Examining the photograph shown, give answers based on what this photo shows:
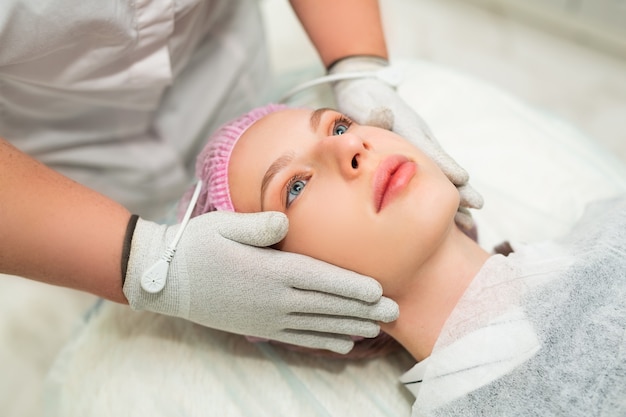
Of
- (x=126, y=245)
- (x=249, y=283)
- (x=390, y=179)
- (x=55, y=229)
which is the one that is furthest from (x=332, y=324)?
(x=55, y=229)

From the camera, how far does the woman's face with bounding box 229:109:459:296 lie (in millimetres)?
999

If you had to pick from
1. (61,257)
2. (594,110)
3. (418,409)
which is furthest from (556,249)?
(594,110)

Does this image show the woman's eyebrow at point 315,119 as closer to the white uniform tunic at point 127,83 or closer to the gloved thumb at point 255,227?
the gloved thumb at point 255,227

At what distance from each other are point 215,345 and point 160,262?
0.31 metres

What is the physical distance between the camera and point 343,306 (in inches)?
40.7

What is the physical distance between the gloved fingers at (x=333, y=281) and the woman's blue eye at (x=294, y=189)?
0.11 m

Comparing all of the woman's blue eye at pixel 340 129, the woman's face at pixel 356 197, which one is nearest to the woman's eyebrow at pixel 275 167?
the woman's face at pixel 356 197

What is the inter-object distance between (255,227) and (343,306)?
0.66 feet

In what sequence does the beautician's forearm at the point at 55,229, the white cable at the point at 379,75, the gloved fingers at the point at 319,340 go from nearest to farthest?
the beautician's forearm at the point at 55,229, the gloved fingers at the point at 319,340, the white cable at the point at 379,75

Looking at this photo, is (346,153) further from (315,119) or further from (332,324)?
(332,324)

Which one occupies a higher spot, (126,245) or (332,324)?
(126,245)

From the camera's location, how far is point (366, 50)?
1.37 metres

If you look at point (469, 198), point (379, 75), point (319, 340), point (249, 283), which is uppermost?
point (379, 75)

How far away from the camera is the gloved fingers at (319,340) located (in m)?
1.09
